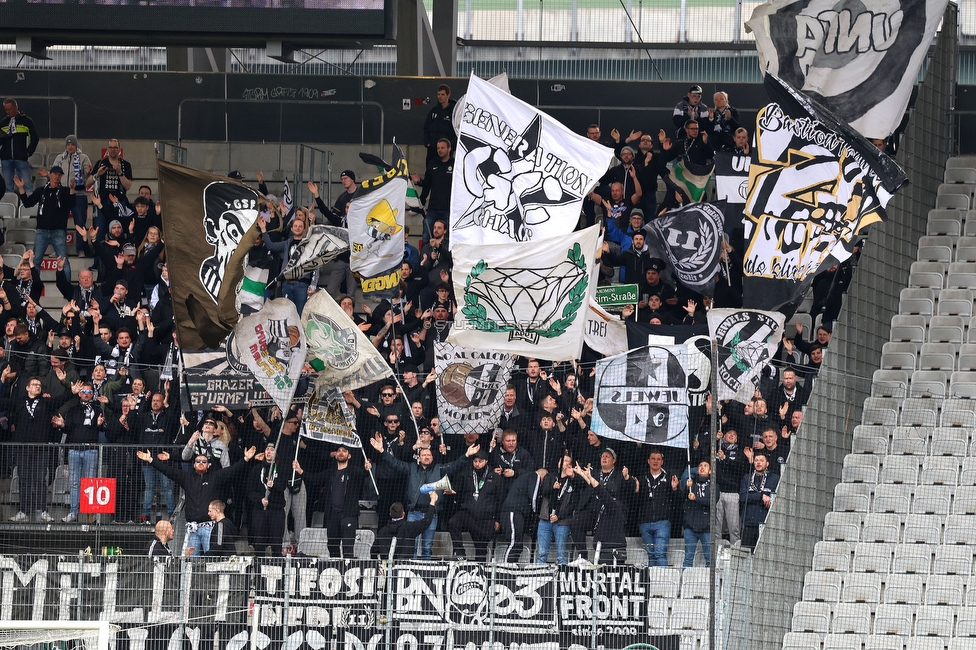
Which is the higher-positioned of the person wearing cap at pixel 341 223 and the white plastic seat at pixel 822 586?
the person wearing cap at pixel 341 223

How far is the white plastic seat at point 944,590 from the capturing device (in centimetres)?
1469

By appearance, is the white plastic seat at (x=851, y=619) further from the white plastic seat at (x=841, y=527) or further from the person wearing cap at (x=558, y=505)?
the person wearing cap at (x=558, y=505)

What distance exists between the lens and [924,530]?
15.4 metres

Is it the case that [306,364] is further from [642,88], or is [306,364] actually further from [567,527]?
[642,88]

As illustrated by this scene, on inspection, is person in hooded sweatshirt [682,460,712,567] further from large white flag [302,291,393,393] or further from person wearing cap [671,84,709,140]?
person wearing cap [671,84,709,140]

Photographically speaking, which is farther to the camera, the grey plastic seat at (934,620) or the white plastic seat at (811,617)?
the white plastic seat at (811,617)

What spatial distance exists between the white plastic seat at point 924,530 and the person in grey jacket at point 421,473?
15.1ft

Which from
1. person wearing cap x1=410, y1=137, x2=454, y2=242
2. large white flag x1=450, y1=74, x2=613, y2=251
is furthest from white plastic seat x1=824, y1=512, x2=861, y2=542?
person wearing cap x1=410, y1=137, x2=454, y2=242


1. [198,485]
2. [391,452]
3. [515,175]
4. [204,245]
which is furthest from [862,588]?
[204,245]

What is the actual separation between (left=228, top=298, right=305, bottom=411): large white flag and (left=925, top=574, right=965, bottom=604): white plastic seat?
686cm

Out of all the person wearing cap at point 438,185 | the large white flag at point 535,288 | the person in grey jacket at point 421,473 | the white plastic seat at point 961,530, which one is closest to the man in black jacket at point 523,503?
the person in grey jacket at point 421,473

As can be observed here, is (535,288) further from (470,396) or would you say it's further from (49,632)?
(49,632)

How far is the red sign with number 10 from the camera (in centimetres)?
1538

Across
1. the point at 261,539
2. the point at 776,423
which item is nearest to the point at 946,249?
the point at 776,423
